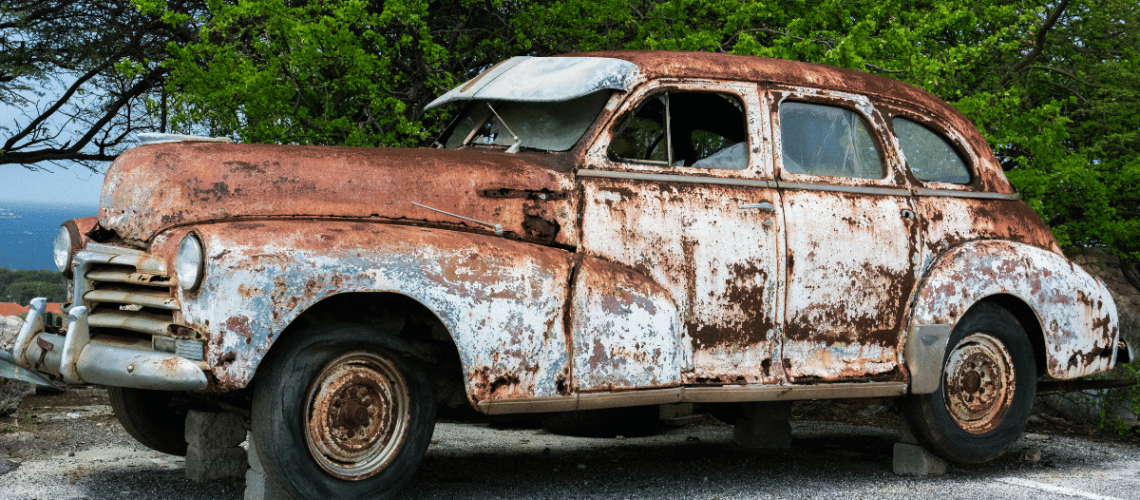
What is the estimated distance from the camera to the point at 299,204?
438 cm

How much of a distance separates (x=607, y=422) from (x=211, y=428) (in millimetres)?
2641

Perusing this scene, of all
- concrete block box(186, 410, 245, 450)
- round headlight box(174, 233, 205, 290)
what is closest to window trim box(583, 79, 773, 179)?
round headlight box(174, 233, 205, 290)

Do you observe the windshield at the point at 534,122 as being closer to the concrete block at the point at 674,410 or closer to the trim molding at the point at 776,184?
the trim molding at the point at 776,184

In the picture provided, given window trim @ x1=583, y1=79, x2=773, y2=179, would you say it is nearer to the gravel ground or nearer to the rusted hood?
the rusted hood

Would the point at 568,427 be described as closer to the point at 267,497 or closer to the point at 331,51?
the point at 267,497

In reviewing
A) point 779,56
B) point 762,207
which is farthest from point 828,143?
point 779,56

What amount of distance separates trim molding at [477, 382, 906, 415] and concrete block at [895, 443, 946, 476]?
451 mm

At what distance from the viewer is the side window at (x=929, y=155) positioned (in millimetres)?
5922

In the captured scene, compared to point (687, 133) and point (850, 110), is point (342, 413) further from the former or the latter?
point (850, 110)

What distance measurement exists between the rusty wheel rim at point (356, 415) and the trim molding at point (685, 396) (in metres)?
0.38

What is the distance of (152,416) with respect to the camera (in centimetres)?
528

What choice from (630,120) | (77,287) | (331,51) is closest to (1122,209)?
(630,120)

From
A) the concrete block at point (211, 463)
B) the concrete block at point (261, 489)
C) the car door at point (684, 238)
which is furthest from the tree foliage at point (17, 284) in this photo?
the car door at point (684, 238)

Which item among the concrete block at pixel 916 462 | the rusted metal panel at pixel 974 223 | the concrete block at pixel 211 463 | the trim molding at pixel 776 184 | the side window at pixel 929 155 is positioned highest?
the side window at pixel 929 155
